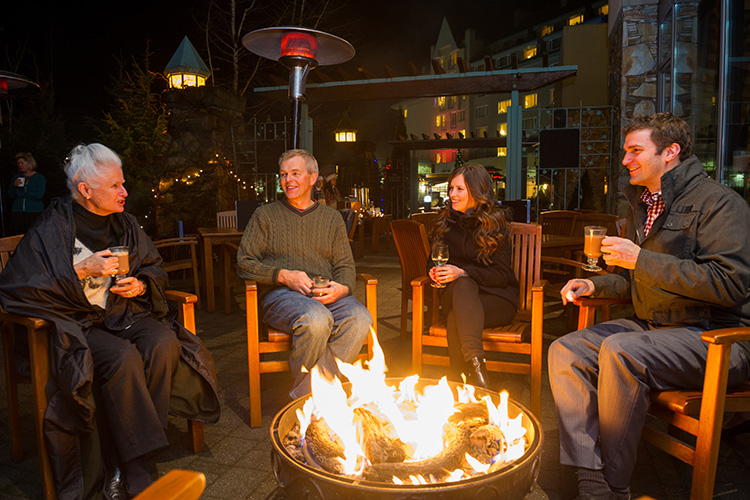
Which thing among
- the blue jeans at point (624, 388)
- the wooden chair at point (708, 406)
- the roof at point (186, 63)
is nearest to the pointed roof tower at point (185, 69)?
the roof at point (186, 63)

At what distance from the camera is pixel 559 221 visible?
596 cm

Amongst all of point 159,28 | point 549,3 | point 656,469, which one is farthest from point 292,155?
point 549,3

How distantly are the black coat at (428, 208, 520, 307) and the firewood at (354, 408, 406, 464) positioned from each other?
4.82 ft

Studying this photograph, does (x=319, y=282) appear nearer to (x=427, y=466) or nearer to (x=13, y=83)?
(x=427, y=466)

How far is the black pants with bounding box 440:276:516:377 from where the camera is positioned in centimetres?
278

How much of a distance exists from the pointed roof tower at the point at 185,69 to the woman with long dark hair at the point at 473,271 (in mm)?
9564

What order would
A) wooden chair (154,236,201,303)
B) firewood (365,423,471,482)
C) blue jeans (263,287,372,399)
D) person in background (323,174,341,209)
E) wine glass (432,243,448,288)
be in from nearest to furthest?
firewood (365,423,471,482)
blue jeans (263,287,372,399)
wine glass (432,243,448,288)
wooden chair (154,236,201,303)
person in background (323,174,341,209)

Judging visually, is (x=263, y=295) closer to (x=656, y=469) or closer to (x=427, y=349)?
(x=427, y=349)

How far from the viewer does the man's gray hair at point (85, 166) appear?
239cm

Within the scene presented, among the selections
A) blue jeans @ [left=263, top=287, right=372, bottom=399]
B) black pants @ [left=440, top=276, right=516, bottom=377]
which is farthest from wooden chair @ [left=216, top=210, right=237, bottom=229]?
black pants @ [left=440, top=276, right=516, bottom=377]

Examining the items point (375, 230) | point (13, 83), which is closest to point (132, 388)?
point (13, 83)

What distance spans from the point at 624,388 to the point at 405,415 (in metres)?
0.88

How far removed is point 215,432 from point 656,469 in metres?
2.24

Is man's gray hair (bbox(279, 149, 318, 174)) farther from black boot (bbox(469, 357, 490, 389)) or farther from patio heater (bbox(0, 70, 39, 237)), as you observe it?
patio heater (bbox(0, 70, 39, 237))
